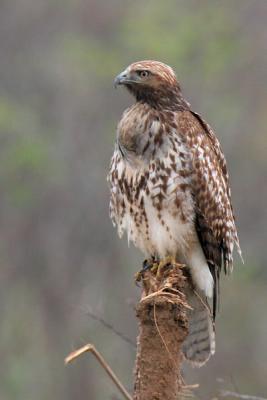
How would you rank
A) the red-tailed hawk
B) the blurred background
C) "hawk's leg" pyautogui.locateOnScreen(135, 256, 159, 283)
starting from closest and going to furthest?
"hawk's leg" pyautogui.locateOnScreen(135, 256, 159, 283) → the red-tailed hawk → the blurred background

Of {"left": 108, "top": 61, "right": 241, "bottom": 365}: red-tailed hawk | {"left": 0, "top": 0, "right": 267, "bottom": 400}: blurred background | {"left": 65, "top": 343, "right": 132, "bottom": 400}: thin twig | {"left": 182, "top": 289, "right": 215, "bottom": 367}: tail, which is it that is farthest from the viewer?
{"left": 0, "top": 0, "right": 267, "bottom": 400}: blurred background

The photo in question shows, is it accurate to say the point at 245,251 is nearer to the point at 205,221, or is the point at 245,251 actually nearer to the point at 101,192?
the point at 101,192

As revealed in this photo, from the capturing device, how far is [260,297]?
19.9 meters

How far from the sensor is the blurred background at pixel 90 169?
64.3 ft

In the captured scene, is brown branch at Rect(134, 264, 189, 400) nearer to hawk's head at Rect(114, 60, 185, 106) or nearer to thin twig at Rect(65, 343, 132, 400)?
thin twig at Rect(65, 343, 132, 400)

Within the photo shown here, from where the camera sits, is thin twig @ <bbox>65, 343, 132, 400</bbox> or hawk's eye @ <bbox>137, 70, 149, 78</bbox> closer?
thin twig @ <bbox>65, 343, 132, 400</bbox>

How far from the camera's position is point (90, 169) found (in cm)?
2041

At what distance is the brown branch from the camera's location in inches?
231

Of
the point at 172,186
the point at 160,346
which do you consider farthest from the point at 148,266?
the point at 160,346

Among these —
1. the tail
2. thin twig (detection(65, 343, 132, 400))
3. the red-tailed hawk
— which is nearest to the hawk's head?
the red-tailed hawk

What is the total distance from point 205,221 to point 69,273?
1306cm

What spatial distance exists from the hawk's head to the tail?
3.31 feet

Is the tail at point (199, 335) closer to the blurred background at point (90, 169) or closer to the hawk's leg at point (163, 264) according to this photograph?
the hawk's leg at point (163, 264)

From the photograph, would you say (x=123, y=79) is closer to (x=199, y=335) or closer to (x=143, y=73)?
(x=143, y=73)
